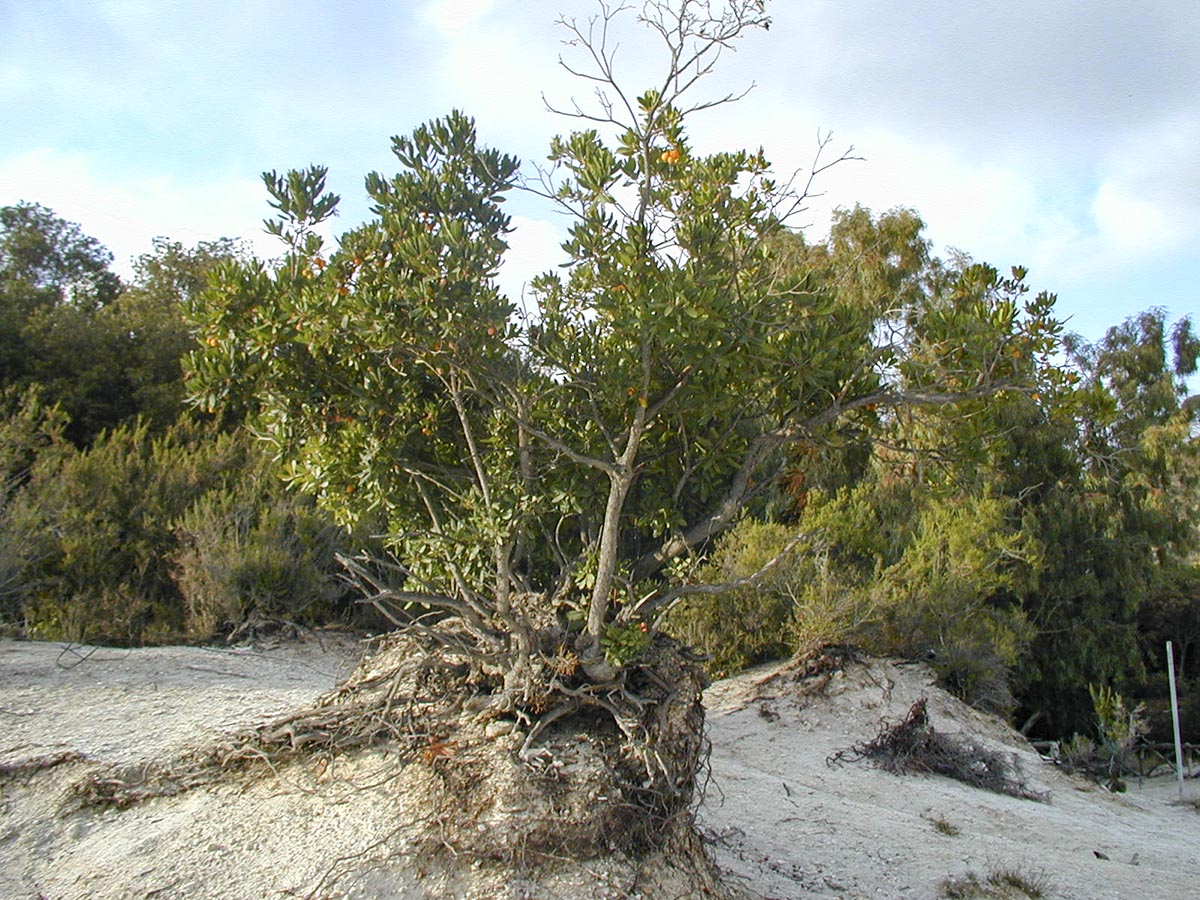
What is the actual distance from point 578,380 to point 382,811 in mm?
2187

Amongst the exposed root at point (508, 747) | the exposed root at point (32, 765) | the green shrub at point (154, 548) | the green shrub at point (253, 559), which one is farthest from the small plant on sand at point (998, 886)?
the green shrub at point (154, 548)

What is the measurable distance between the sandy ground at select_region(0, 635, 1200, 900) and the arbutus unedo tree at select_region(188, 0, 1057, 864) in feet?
3.15

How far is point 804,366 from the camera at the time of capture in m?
4.45

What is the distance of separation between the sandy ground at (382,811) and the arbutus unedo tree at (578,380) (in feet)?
3.15

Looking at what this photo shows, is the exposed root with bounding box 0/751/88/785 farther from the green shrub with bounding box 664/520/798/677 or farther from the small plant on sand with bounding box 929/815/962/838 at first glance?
the green shrub with bounding box 664/520/798/677

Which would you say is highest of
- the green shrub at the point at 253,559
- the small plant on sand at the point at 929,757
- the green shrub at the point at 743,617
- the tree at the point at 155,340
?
the tree at the point at 155,340

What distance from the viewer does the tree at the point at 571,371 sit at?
4.29 meters

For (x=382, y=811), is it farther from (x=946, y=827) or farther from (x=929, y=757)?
(x=929, y=757)

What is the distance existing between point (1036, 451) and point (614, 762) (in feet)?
51.4

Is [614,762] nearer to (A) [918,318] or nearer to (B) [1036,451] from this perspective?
(A) [918,318]

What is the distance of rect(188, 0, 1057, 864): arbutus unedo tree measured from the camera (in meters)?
4.30

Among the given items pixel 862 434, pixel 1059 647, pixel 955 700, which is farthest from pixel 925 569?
pixel 862 434

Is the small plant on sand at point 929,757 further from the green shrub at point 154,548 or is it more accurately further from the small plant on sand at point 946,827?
the green shrub at point 154,548

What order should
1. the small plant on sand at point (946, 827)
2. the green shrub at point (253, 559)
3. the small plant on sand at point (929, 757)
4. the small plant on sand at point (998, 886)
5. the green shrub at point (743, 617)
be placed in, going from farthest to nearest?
1. the green shrub at point (743, 617)
2. the green shrub at point (253, 559)
3. the small plant on sand at point (929, 757)
4. the small plant on sand at point (946, 827)
5. the small plant on sand at point (998, 886)
